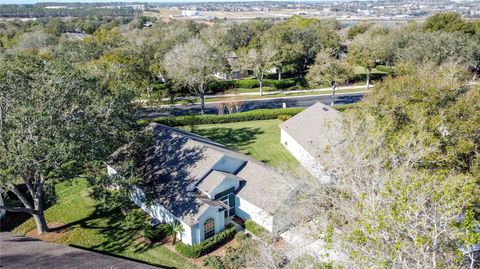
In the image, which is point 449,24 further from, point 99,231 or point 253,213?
point 99,231

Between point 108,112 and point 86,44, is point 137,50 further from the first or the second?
point 108,112

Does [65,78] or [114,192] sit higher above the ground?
[65,78]

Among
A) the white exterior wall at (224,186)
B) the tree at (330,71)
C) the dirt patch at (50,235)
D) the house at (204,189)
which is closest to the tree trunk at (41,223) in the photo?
the dirt patch at (50,235)

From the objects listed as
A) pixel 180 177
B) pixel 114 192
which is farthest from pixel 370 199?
pixel 114 192

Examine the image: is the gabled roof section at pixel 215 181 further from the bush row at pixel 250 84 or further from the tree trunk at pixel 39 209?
the bush row at pixel 250 84

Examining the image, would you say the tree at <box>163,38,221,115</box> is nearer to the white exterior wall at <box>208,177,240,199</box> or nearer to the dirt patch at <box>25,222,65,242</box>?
the white exterior wall at <box>208,177,240,199</box>

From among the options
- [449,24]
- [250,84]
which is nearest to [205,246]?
[250,84]
